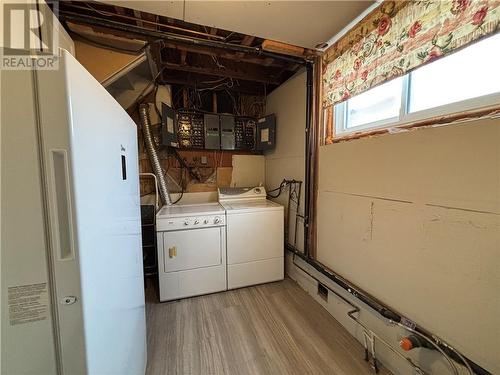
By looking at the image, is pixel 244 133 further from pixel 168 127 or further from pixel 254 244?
pixel 254 244

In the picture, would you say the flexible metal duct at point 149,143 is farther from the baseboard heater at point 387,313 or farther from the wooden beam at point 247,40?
the baseboard heater at point 387,313

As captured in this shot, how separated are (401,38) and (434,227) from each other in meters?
1.04

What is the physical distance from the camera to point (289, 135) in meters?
2.51

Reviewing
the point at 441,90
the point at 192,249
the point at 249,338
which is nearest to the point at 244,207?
the point at 192,249

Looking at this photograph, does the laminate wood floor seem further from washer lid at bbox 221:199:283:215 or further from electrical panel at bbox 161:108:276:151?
electrical panel at bbox 161:108:276:151

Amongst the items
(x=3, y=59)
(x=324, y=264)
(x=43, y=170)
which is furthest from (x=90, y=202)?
(x=324, y=264)

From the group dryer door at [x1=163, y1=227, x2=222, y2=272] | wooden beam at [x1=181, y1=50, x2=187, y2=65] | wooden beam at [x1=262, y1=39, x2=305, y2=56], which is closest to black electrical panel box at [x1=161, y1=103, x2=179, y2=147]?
wooden beam at [x1=181, y1=50, x2=187, y2=65]

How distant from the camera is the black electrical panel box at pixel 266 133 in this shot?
9.07 feet

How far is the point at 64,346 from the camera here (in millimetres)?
594

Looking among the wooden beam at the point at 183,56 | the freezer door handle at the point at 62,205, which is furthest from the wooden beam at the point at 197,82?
the freezer door handle at the point at 62,205

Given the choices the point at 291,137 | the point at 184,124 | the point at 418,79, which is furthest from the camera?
the point at 184,124

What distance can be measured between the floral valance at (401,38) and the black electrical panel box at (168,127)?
5.66 ft

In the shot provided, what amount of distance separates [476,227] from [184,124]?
8.81ft

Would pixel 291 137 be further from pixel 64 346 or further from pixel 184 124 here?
pixel 64 346
